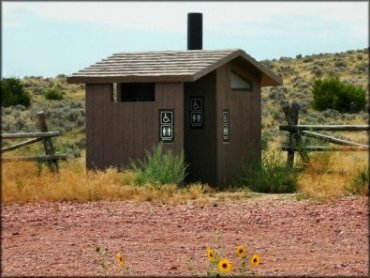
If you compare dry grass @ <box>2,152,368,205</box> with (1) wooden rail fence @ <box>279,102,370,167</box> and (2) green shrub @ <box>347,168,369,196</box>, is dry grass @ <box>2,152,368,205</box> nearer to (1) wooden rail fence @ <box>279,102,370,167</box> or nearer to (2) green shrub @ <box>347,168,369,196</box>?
(2) green shrub @ <box>347,168,369,196</box>

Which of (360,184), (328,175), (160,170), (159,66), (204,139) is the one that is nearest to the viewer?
(360,184)

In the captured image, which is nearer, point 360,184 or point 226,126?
point 360,184

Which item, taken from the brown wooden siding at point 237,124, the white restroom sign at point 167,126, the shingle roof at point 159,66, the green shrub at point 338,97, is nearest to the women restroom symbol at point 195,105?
the brown wooden siding at point 237,124

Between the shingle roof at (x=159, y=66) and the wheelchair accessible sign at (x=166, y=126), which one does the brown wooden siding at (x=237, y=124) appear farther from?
the wheelchair accessible sign at (x=166, y=126)

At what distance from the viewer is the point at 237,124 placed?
19.2m

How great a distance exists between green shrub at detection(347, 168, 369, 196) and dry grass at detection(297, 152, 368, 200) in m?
0.13

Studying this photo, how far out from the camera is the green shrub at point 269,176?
17.5 metres

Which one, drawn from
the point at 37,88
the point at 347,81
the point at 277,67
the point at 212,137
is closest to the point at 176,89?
the point at 212,137

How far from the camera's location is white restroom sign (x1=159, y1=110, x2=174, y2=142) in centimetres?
1791

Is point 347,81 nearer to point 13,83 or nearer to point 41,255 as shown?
point 13,83

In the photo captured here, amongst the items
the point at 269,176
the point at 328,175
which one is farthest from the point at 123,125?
the point at 328,175

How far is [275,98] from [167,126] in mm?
32412

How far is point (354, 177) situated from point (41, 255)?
24.1 feet

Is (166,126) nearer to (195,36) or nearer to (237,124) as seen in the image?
(237,124)
